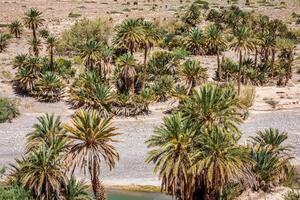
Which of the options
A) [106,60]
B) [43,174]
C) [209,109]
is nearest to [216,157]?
[209,109]

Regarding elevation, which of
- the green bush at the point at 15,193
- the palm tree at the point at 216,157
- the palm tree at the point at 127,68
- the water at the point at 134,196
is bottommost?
the water at the point at 134,196

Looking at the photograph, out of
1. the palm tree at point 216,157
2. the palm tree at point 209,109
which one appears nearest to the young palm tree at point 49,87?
the palm tree at point 209,109

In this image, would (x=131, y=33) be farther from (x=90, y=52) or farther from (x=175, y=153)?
(x=175, y=153)

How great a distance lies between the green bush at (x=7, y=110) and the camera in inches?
2446

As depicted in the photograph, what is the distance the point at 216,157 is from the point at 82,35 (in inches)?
2410

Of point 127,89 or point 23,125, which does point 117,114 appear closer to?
point 127,89

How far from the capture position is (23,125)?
61750 millimetres

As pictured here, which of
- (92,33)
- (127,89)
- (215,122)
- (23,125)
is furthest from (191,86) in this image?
(92,33)

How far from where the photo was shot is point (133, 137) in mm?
59281

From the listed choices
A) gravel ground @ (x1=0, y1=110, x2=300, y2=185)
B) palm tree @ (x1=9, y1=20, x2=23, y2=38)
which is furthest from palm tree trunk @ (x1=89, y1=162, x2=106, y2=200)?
palm tree @ (x1=9, y1=20, x2=23, y2=38)

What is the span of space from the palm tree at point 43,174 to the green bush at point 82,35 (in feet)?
166

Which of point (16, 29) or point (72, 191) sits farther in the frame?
point (16, 29)

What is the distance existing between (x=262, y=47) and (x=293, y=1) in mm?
65258

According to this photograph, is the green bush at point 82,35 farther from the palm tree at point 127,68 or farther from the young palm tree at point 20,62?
A: the palm tree at point 127,68
